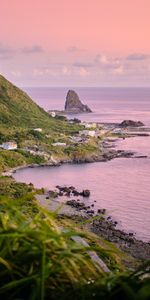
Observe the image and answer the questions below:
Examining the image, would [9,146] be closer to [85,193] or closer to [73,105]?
[85,193]

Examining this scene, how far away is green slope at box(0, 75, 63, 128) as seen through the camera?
346 ft

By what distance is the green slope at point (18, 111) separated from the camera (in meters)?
105

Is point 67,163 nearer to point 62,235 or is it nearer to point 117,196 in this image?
point 117,196

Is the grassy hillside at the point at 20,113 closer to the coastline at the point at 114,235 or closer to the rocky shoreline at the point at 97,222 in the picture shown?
the rocky shoreline at the point at 97,222

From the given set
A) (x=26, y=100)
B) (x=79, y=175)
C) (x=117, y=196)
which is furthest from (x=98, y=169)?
(x=26, y=100)

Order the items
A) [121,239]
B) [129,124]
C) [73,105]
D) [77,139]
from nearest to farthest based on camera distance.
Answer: [121,239] < [77,139] < [129,124] < [73,105]

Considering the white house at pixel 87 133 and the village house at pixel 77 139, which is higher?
the white house at pixel 87 133

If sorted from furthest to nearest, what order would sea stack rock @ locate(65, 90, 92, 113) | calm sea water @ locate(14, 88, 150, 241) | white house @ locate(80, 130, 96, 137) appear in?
sea stack rock @ locate(65, 90, 92, 113) < white house @ locate(80, 130, 96, 137) < calm sea water @ locate(14, 88, 150, 241)

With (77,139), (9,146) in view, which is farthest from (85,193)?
(77,139)

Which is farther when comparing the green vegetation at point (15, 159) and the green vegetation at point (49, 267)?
the green vegetation at point (15, 159)

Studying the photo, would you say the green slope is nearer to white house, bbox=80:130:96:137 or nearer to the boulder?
white house, bbox=80:130:96:137

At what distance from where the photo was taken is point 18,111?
4523 inches

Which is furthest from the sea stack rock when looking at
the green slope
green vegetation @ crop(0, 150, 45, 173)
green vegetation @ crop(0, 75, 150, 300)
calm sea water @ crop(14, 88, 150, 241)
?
green vegetation @ crop(0, 75, 150, 300)

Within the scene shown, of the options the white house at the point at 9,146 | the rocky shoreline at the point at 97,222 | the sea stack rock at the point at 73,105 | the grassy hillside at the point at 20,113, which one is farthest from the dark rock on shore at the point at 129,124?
the rocky shoreline at the point at 97,222
